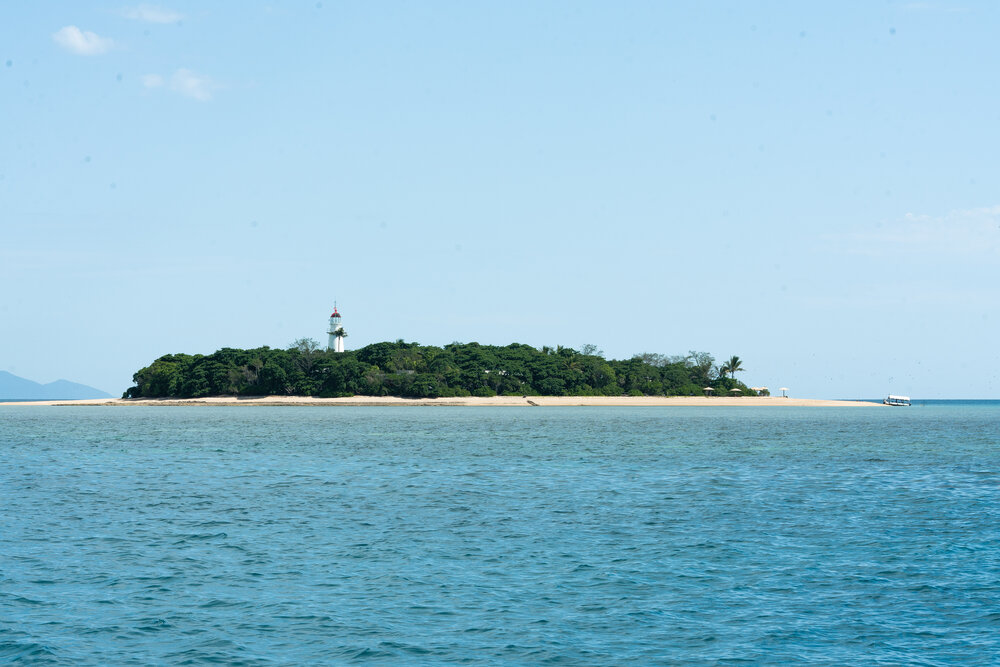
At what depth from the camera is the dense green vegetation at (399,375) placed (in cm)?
17650

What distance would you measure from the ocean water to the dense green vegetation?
414 feet

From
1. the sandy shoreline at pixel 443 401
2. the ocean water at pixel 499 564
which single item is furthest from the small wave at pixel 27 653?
the sandy shoreline at pixel 443 401

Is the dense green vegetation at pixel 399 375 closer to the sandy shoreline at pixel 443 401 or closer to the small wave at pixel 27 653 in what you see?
the sandy shoreline at pixel 443 401

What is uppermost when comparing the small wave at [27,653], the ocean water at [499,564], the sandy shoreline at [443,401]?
the sandy shoreline at [443,401]

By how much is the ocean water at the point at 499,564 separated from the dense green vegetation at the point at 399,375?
126 meters

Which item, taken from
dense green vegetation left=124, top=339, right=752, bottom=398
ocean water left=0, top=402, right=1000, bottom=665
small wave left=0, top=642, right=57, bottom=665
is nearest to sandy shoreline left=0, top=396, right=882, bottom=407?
dense green vegetation left=124, top=339, right=752, bottom=398

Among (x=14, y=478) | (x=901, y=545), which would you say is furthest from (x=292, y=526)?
(x=14, y=478)

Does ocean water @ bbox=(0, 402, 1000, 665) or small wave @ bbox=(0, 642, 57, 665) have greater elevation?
ocean water @ bbox=(0, 402, 1000, 665)

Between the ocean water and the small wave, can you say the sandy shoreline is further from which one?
the small wave

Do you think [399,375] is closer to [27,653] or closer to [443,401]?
[443,401]

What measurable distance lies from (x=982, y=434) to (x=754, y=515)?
2909 inches

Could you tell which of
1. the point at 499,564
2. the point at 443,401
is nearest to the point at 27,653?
the point at 499,564

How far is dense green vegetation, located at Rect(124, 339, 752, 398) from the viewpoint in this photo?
176m

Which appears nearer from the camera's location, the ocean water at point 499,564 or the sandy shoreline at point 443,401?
the ocean water at point 499,564
